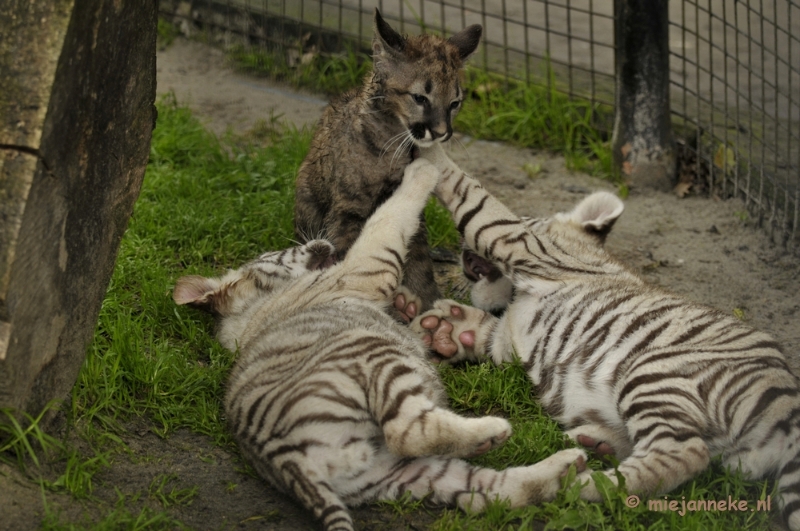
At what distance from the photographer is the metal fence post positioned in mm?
6871

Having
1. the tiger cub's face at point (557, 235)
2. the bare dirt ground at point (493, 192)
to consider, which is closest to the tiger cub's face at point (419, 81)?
the tiger cub's face at point (557, 235)

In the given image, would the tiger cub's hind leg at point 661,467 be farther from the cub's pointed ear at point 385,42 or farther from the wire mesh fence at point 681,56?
the wire mesh fence at point 681,56

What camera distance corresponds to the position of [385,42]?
17.0 ft

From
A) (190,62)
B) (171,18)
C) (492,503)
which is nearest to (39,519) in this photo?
(492,503)

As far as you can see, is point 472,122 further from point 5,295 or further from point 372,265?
point 5,295

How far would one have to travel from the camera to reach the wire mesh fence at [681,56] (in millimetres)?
6848

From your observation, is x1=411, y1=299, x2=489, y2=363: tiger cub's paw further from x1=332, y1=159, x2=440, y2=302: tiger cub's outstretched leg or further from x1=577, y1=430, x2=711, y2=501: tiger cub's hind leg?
x1=577, y1=430, x2=711, y2=501: tiger cub's hind leg

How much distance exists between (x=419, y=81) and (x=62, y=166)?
7.41ft

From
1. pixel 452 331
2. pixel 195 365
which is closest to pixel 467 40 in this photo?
pixel 452 331

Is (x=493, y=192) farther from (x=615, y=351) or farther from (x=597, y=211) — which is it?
(x=615, y=351)

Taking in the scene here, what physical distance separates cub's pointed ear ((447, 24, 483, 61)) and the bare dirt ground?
1.69 meters

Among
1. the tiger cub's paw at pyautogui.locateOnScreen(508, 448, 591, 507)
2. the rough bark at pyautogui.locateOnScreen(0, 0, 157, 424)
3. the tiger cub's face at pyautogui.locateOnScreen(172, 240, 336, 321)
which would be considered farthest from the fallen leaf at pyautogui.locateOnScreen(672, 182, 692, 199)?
the rough bark at pyautogui.locateOnScreen(0, 0, 157, 424)

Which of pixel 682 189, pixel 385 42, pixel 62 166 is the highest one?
pixel 385 42

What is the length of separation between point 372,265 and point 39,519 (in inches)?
85.1
